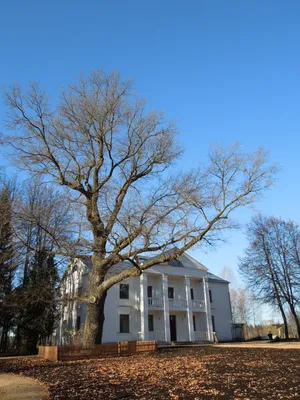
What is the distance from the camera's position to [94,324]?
1748 cm

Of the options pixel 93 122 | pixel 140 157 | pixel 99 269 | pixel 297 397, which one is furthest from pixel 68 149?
pixel 297 397

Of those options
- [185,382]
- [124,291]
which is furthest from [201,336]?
[185,382]

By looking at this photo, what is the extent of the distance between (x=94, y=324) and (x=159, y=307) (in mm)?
14652

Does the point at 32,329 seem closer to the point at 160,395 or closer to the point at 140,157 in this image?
the point at 140,157

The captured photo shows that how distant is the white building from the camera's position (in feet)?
98.2

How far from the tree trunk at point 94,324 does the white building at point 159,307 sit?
11.8 metres

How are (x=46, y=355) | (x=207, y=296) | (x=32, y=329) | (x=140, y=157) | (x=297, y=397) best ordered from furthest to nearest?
(x=207, y=296) < (x=32, y=329) < (x=140, y=157) < (x=46, y=355) < (x=297, y=397)

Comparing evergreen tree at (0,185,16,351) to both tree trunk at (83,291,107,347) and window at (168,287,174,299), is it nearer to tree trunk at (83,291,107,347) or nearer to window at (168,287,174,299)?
tree trunk at (83,291,107,347)

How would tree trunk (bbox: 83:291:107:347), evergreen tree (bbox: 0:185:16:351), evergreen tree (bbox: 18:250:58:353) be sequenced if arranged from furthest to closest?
1. evergreen tree (bbox: 18:250:58:353)
2. evergreen tree (bbox: 0:185:16:351)
3. tree trunk (bbox: 83:291:107:347)

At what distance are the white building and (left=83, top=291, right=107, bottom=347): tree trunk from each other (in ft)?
38.8

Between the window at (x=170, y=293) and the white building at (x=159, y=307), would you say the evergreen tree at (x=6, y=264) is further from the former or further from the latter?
the window at (x=170, y=293)

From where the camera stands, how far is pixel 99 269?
18312 mm

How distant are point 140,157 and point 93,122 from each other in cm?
330

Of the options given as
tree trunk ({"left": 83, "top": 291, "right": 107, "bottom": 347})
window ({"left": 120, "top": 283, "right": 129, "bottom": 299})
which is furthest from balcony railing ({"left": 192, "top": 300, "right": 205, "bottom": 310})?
tree trunk ({"left": 83, "top": 291, "right": 107, "bottom": 347})
